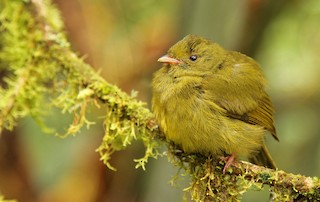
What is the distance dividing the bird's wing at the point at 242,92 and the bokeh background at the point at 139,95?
3.22 feet

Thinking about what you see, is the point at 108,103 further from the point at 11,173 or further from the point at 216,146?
the point at 11,173

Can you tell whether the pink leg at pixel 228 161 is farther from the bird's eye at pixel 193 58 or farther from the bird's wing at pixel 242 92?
the bird's eye at pixel 193 58

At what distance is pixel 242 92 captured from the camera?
3.85 meters

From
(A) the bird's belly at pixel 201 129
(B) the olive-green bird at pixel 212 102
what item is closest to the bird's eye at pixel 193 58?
(B) the olive-green bird at pixel 212 102

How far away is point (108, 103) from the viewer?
12.2 feet

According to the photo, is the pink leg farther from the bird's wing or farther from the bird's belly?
the bird's wing

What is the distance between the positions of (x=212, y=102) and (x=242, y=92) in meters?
0.28

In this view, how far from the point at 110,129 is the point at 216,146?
2.17ft

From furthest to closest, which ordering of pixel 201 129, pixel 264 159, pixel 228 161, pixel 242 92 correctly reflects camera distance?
pixel 264 159
pixel 242 92
pixel 201 129
pixel 228 161

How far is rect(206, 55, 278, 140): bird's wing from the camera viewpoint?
→ 373 cm

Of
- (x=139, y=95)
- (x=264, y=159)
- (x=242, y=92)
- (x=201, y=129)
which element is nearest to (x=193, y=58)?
(x=242, y=92)

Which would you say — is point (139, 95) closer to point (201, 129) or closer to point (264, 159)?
point (264, 159)

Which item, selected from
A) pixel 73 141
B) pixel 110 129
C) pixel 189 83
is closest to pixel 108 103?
pixel 110 129

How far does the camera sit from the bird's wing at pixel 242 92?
12.3 ft
